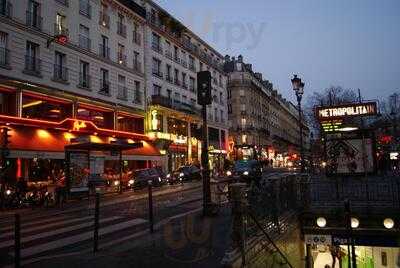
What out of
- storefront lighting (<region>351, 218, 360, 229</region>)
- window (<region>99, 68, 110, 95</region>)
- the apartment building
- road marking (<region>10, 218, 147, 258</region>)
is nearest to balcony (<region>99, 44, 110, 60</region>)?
window (<region>99, 68, 110, 95</region>)

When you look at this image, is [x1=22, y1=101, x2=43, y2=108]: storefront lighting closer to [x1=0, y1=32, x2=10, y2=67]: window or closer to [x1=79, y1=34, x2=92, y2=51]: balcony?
[x1=0, y1=32, x2=10, y2=67]: window

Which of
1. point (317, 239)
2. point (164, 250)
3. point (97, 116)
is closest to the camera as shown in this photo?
point (164, 250)

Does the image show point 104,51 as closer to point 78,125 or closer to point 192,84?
point 78,125

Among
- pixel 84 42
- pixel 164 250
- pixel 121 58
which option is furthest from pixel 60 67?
pixel 164 250

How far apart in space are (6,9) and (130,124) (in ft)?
55.9

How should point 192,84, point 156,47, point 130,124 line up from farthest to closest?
point 192,84
point 156,47
point 130,124

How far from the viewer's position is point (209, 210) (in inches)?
534

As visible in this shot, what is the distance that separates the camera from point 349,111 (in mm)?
25797

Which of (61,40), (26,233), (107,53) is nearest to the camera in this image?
(26,233)

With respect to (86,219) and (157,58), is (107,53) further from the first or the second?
(86,219)

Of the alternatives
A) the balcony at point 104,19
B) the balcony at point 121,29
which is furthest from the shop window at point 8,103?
A: the balcony at point 121,29

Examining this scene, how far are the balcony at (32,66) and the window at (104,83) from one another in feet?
24.3

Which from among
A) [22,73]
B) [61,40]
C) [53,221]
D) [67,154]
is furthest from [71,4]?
[53,221]

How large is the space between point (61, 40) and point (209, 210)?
21257mm
